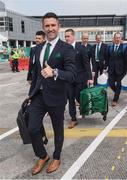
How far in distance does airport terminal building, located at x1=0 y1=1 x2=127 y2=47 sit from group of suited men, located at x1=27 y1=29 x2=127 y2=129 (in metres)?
37.3

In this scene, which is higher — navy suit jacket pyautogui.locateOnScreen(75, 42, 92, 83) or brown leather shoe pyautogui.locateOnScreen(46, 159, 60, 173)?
navy suit jacket pyautogui.locateOnScreen(75, 42, 92, 83)

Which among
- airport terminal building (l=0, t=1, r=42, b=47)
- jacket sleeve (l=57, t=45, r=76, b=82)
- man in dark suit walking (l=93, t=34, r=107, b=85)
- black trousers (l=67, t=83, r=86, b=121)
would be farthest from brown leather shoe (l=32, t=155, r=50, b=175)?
airport terminal building (l=0, t=1, r=42, b=47)

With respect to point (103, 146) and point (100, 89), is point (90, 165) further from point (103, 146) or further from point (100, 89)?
point (100, 89)

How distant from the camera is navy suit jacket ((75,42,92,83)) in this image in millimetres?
6452

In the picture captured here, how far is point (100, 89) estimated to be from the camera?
22.2 feet

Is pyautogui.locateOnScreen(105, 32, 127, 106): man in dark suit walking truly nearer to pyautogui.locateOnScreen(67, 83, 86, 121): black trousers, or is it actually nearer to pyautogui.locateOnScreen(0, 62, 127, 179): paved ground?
pyautogui.locateOnScreen(0, 62, 127, 179): paved ground

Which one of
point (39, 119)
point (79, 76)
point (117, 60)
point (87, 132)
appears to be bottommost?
point (87, 132)

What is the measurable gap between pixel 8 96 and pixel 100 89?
4.83 m

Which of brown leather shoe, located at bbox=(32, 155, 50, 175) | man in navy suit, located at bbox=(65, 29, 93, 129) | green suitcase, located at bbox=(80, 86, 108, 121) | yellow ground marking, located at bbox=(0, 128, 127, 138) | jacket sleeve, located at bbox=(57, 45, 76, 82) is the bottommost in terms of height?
yellow ground marking, located at bbox=(0, 128, 127, 138)

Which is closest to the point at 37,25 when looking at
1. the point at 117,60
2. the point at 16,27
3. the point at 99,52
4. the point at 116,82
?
the point at 16,27

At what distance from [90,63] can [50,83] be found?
5.05 m

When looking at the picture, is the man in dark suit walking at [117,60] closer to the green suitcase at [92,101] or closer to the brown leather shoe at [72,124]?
the green suitcase at [92,101]

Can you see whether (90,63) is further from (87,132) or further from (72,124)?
(87,132)

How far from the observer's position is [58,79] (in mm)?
4016
